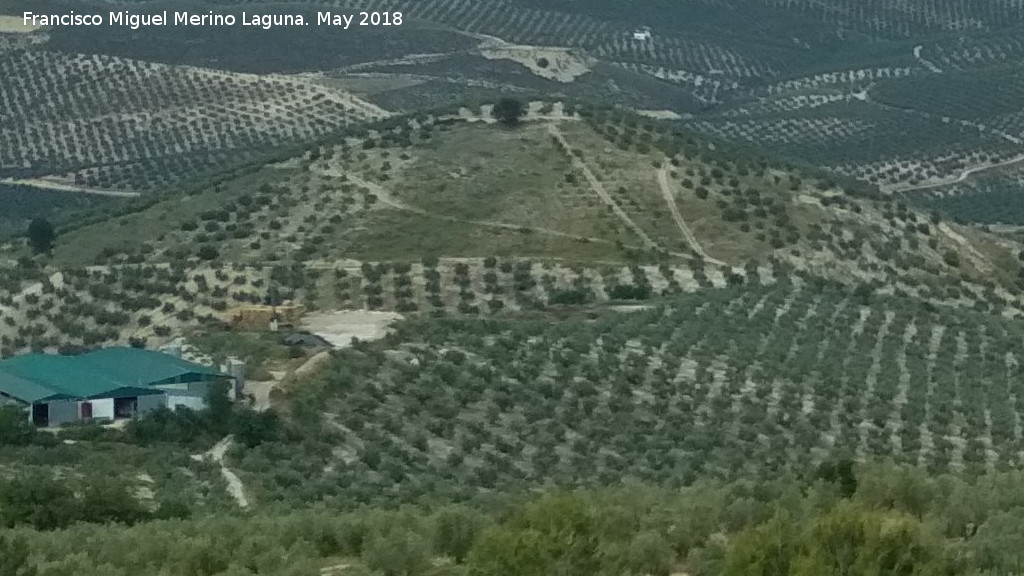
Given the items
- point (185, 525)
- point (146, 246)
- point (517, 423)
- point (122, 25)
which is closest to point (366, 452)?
point (517, 423)

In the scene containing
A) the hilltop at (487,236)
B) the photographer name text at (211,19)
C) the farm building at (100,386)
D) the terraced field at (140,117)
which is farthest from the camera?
the photographer name text at (211,19)

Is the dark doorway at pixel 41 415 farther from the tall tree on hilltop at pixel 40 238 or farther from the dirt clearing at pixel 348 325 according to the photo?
the tall tree on hilltop at pixel 40 238

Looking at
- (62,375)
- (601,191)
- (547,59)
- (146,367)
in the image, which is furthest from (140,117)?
(62,375)

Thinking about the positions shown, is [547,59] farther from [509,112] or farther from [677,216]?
[677,216]

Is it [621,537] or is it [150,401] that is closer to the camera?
[621,537]

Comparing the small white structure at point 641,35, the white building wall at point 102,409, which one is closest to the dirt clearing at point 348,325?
the white building wall at point 102,409

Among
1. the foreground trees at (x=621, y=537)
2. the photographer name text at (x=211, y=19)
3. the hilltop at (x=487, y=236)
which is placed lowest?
the photographer name text at (x=211, y=19)
